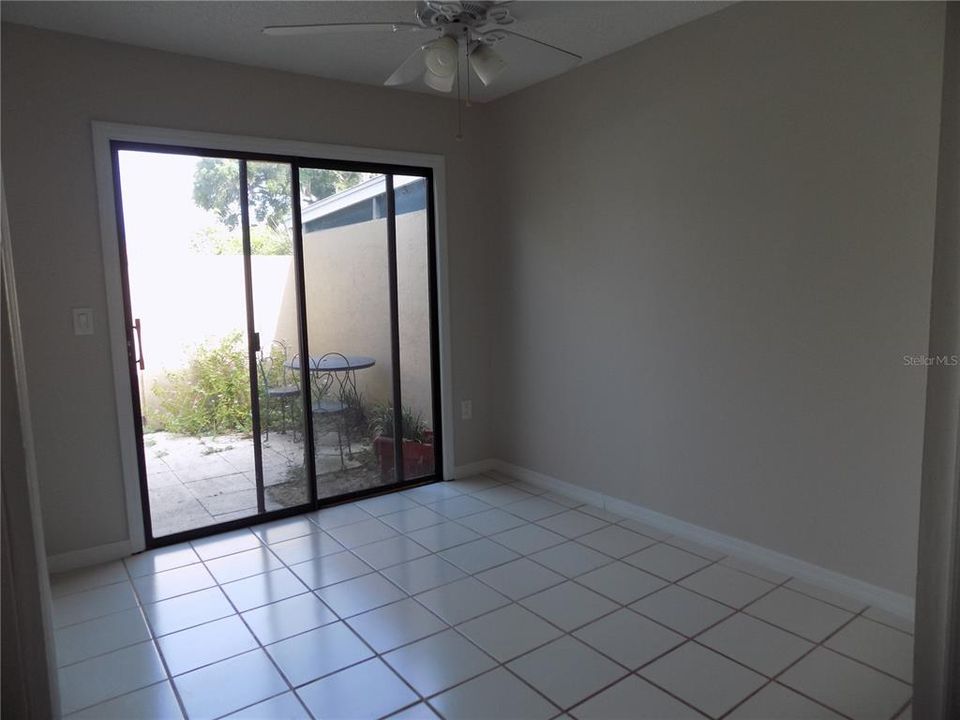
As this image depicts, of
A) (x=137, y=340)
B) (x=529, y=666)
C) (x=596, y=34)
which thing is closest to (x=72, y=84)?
(x=137, y=340)

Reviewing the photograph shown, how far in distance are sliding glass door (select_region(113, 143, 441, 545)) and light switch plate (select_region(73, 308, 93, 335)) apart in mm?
172

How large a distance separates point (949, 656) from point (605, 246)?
231 cm

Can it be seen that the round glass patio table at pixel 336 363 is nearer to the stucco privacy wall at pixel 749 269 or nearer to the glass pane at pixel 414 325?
the glass pane at pixel 414 325

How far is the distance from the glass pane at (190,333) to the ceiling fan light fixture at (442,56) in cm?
154

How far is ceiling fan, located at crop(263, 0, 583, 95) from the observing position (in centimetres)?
207

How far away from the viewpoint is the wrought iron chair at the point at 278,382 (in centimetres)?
345

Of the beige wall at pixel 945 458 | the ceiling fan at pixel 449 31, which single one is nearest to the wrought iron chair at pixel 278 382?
the ceiling fan at pixel 449 31

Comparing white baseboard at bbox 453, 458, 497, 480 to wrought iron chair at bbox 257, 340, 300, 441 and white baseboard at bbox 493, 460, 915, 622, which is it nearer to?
white baseboard at bbox 493, 460, 915, 622

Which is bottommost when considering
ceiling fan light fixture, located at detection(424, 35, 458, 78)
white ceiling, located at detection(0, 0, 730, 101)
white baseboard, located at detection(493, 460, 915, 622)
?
white baseboard, located at detection(493, 460, 915, 622)

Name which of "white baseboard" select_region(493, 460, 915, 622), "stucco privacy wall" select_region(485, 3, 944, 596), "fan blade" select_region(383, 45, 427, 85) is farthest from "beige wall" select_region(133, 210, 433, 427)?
"fan blade" select_region(383, 45, 427, 85)

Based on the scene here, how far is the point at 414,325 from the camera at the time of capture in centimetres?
399

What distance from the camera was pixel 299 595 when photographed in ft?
8.60

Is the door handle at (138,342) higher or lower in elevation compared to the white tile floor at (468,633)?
higher

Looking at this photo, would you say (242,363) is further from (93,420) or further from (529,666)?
(529,666)
